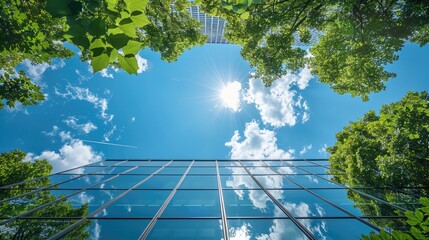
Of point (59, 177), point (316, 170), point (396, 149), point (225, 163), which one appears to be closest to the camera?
point (396, 149)

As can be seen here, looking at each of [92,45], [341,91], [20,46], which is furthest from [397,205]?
[20,46]

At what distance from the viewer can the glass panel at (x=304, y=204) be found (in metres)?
7.29

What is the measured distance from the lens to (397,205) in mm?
8180

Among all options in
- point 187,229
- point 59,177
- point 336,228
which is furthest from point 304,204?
point 59,177

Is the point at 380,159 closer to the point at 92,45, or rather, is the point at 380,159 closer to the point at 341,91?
the point at 341,91

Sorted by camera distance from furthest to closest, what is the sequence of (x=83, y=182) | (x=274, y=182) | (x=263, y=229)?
(x=274, y=182)
(x=83, y=182)
(x=263, y=229)

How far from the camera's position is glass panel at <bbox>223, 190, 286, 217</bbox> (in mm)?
7090

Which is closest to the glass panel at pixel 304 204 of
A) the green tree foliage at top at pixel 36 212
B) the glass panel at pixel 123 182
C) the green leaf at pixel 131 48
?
the green tree foliage at top at pixel 36 212

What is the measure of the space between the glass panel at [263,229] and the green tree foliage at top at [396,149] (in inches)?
233

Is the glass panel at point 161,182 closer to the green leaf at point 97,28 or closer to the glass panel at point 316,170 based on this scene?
the glass panel at point 316,170

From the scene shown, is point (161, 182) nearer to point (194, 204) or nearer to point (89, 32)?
point (194, 204)

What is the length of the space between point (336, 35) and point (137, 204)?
13117 mm

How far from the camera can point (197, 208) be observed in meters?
7.48

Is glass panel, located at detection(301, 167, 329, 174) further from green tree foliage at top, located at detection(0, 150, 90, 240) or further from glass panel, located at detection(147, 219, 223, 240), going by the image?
green tree foliage at top, located at detection(0, 150, 90, 240)
